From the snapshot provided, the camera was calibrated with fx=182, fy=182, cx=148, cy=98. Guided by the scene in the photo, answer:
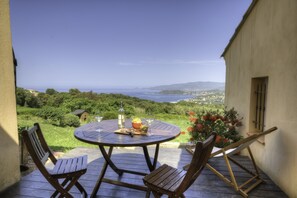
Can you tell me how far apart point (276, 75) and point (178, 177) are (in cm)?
221

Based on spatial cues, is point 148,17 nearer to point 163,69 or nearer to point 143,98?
point 143,98

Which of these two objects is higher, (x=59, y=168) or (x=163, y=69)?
(x=163, y=69)

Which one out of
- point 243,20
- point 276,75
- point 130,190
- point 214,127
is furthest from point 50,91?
point 276,75

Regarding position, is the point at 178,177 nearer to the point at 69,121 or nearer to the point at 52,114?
the point at 69,121

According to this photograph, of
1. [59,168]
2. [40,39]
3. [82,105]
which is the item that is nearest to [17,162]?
[59,168]

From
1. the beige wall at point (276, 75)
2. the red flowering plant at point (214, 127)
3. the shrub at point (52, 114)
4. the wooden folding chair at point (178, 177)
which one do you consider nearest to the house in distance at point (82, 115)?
the shrub at point (52, 114)

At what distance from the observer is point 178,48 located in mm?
16422

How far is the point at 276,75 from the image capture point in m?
2.78

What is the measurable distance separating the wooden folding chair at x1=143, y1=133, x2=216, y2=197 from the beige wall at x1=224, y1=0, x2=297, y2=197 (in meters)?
1.44

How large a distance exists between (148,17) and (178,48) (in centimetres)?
567

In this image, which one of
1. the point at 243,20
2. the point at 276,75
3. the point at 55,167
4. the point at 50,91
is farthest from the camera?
the point at 50,91

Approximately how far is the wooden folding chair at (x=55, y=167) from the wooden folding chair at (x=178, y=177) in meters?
0.78

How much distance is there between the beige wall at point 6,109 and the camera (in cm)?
239

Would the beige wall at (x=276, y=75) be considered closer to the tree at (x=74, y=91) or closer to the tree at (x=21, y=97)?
the tree at (x=74, y=91)
